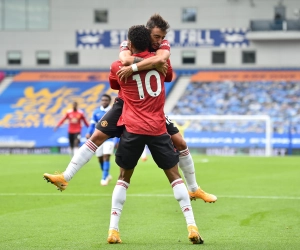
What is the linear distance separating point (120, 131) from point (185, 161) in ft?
3.17

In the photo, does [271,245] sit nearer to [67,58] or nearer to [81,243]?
[81,243]

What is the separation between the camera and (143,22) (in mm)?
51250

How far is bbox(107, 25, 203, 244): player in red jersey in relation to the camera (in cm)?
800

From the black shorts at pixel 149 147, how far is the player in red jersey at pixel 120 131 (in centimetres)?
26

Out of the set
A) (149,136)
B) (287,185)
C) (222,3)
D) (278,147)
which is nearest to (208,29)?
(222,3)

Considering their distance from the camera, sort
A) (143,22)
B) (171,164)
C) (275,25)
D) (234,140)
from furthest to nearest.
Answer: (143,22) → (275,25) → (234,140) → (171,164)

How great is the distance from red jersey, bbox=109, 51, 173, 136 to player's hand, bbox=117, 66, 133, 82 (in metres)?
0.07

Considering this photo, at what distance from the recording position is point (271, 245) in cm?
804

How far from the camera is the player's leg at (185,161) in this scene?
8.67 metres

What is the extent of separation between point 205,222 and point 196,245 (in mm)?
2451

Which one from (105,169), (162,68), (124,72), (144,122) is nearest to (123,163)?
(144,122)

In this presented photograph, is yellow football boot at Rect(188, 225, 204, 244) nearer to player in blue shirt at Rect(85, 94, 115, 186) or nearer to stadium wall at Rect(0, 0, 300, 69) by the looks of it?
Result: player in blue shirt at Rect(85, 94, 115, 186)

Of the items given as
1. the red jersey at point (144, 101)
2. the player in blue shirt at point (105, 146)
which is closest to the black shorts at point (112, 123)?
the red jersey at point (144, 101)

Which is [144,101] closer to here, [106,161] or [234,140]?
[106,161]
